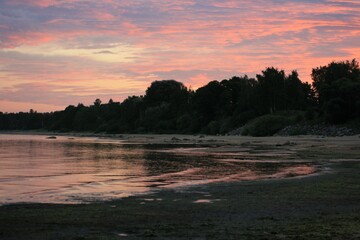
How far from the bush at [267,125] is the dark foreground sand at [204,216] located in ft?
231

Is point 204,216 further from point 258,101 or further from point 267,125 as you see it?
point 258,101

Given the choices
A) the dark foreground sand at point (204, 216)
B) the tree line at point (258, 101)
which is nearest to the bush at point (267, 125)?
the tree line at point (258, 101)

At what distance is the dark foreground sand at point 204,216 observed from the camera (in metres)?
10.7

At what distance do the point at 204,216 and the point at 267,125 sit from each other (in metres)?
79.3

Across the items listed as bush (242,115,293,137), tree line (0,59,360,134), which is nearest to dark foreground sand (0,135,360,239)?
tree line (0,59,360,134)

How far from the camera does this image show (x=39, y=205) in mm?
15383

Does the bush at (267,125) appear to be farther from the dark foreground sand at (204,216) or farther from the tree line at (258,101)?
the dark foreground sand at (204,216)

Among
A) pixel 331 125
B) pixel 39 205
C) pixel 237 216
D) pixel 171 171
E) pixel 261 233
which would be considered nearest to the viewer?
pixel 261 233

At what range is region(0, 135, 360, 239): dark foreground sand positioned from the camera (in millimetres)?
10727

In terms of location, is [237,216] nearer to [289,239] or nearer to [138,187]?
[289,239]

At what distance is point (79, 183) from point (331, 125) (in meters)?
60.6

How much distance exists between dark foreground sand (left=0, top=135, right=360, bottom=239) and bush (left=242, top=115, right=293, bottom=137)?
231ft

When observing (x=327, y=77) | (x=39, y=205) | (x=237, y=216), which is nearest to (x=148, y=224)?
(x=237, y=216)

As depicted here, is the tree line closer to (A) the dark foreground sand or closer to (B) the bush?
(B) the bush
